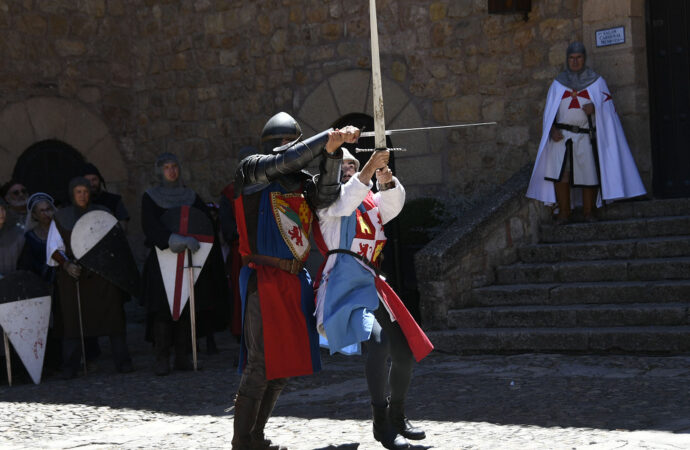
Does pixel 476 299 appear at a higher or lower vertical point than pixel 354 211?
lower

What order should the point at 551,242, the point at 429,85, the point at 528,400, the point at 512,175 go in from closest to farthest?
the point at 528,400 → the point at 551,242 → the point at 512,175 → the point at 429,85

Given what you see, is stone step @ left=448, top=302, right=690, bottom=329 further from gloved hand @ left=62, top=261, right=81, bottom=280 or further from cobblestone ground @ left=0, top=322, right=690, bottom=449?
gloved hand @ left=62, top=261, right=81, bottom=280

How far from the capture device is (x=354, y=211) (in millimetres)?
4793

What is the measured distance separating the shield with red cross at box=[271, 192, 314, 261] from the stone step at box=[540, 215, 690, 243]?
418 cm

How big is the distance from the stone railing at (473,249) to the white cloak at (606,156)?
14 cm

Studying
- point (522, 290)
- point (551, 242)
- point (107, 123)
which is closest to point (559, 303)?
point (522, 290)

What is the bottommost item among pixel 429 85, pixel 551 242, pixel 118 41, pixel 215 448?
pixel 215 448

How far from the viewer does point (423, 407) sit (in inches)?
222

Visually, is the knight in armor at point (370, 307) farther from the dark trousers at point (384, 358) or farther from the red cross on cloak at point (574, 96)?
the red cross on cloak at point (574, 96)

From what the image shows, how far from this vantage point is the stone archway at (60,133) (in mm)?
10727

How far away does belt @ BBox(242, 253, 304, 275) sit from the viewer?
15.1 ft

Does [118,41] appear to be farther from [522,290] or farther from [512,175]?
[522,290]

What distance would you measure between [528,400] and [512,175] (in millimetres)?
3850

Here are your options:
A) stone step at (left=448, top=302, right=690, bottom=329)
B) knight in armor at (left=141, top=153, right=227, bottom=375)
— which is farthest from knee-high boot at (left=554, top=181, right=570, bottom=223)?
knight in armor at (left=141, top=153, right=227, bottom=375)
